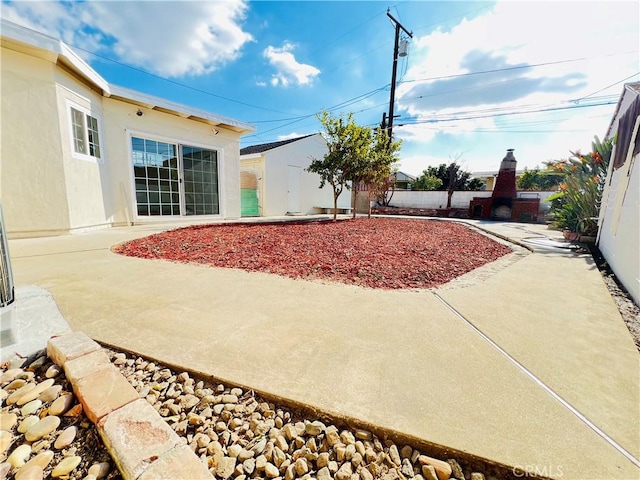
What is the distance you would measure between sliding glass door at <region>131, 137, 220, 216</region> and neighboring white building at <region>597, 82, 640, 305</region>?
10.1m

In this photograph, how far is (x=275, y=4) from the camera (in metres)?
7.36

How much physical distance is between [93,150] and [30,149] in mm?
1437

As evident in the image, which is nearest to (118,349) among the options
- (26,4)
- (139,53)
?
(26,4)

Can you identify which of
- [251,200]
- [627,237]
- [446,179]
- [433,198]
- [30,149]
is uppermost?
[446,179]

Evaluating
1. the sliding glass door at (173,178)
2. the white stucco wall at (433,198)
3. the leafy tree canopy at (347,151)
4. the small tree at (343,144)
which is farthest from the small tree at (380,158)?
the white stucco wall at (433,198)

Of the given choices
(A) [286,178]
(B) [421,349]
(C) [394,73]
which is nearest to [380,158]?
(A) [286,178]

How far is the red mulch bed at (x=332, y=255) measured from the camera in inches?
135

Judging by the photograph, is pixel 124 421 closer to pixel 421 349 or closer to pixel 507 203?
pixel 421 349

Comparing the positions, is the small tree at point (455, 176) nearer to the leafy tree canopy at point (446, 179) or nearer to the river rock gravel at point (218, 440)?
the leafy tree canopy at point (446, 179)

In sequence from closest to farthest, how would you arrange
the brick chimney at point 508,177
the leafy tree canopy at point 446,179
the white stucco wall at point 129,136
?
1. the white stucco wall at point 129,136
2. the brick chimney at point 508,177
3. the leafy tree canopy at point 446,179

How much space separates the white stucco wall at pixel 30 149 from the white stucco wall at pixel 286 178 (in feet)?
24.1

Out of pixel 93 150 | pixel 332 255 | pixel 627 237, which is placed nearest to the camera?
pixel 627 237

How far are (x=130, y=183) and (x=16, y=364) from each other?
24.6 ft

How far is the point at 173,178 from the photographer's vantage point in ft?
27.8
